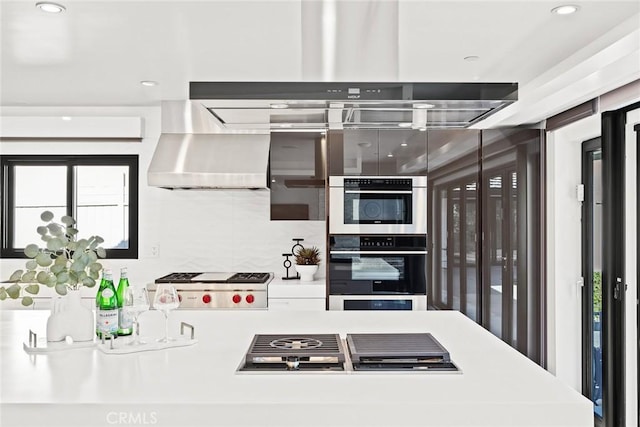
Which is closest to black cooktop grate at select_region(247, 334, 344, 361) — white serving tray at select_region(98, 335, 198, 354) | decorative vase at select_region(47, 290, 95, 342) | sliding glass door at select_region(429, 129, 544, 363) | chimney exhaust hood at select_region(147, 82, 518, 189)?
white serving tray at select_region(98, 335, 198, 354)

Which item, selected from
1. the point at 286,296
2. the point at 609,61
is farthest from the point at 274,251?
the point at 609,61

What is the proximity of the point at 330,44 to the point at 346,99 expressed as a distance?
0.21 metres

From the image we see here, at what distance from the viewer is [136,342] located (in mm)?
1897

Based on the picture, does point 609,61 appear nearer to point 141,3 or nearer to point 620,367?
Result: point 620,367

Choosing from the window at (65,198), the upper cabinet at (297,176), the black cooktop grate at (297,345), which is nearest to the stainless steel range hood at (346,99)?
the black cooktop grate at (297,345)

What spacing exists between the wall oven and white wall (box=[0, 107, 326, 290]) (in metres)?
0.55

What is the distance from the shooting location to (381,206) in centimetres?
402

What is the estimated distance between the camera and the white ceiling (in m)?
1.79

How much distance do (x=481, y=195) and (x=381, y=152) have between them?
789mm

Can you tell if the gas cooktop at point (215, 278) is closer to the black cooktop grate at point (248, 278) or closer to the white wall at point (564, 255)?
the black cooktop grate at point (248, 278)

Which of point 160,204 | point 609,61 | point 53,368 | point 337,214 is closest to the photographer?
point 53,368

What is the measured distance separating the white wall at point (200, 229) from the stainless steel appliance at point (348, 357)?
270cm

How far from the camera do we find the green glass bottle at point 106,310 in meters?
1.94

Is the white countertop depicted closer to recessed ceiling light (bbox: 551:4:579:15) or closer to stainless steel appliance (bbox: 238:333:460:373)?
stainless steel appliance (bbox: 238:333:460:373)
